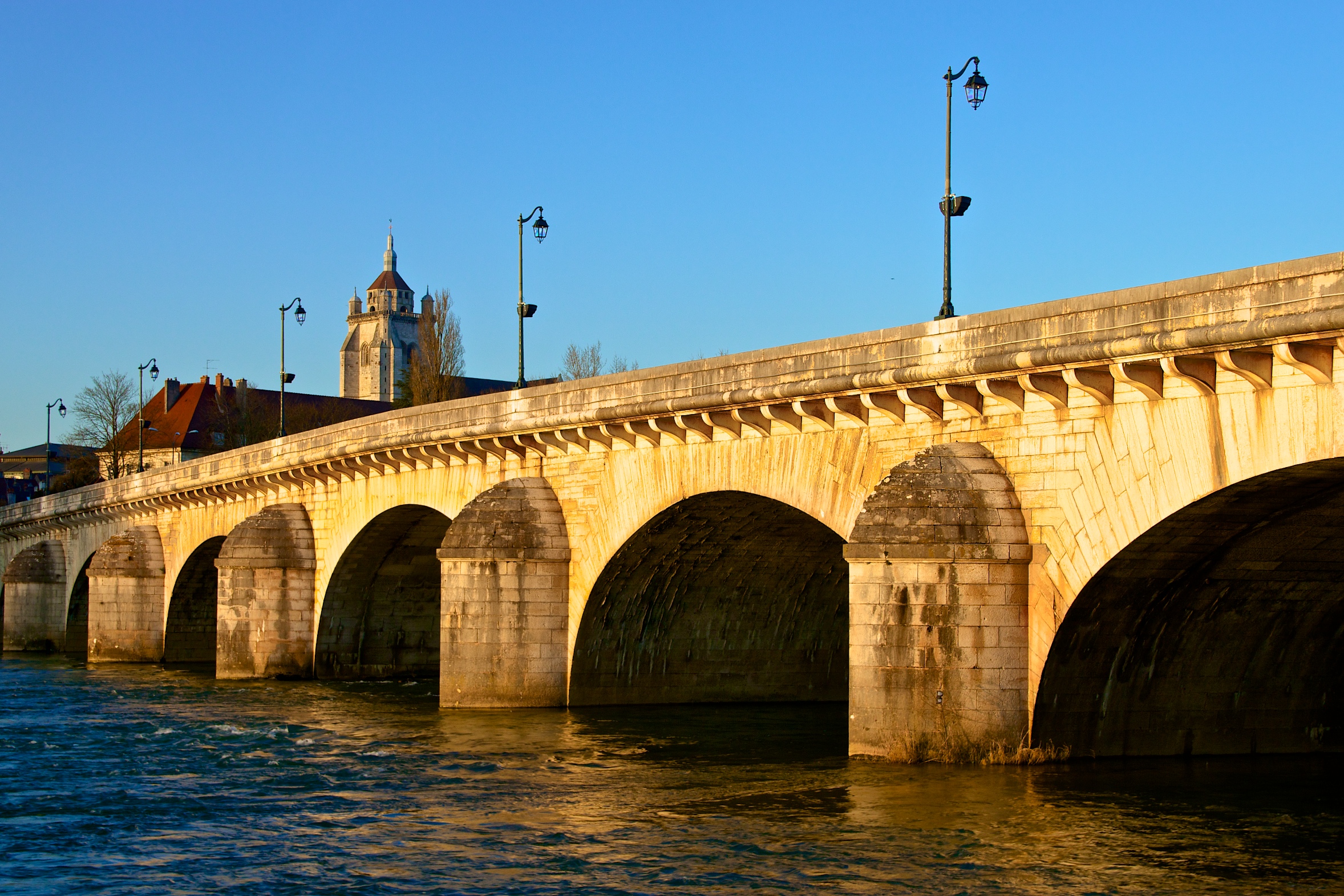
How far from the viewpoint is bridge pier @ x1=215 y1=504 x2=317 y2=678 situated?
35.5 m

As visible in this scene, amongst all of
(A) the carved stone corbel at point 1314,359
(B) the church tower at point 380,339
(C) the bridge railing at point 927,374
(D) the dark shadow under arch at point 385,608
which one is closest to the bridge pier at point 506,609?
(C) the bridge railing at point 927,374

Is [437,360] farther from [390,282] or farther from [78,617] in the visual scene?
[390,282]

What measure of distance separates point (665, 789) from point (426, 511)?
15.7m

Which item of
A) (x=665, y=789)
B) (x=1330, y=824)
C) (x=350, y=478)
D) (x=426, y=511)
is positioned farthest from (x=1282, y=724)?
(x=350, y=478)

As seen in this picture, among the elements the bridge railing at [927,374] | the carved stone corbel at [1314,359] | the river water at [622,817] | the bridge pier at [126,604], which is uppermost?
the bridge railing at [927,374]

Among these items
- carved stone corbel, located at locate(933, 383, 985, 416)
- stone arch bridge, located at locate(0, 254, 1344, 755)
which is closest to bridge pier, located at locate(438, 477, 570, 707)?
stone arch bridge, located at locate(0, 254, 1344, 755)

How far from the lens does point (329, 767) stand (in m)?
20.7

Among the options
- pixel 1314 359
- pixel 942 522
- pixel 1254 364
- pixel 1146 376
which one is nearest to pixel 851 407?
pixel 942 522

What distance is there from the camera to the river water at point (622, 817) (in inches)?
533

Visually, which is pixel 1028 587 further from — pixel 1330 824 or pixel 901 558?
pixel 1330 824

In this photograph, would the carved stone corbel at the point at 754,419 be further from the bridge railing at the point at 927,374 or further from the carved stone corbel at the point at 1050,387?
the carved stone corbel at the point at 1050,387

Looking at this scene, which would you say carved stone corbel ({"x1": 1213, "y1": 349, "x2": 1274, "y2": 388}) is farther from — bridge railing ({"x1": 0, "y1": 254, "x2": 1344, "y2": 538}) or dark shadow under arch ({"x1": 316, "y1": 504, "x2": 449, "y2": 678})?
dark shadow under arch ({"x1": 316, "y1": 504, "x2": 449, "y2": 678})

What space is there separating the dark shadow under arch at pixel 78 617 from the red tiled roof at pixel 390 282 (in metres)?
102

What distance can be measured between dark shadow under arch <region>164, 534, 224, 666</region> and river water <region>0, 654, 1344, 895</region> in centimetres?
2134
